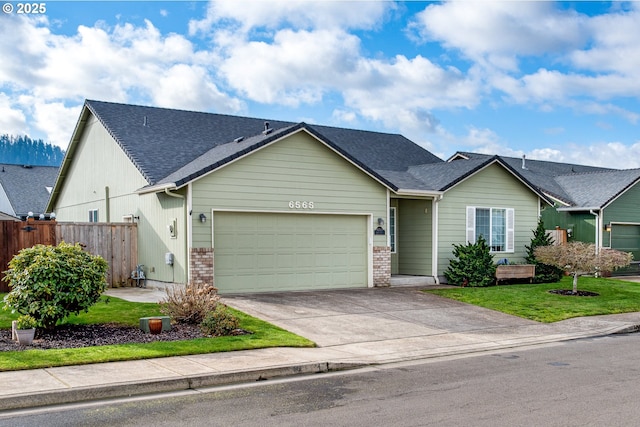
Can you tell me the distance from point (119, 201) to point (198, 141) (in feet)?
10.8

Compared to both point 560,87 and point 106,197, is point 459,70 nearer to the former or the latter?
point 560,87

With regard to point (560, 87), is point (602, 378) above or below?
below

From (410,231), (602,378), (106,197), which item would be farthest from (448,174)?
(602,378)

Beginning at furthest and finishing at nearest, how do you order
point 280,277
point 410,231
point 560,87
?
point 560,87 → point 410,231 → point 280,277

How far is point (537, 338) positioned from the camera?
12.9m

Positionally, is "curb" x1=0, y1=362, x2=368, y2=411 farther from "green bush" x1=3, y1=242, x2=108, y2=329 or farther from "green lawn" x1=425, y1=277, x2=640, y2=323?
"green lawn" x1=425, y1=277, x2=640, y2=323

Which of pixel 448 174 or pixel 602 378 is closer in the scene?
pixel 602 378

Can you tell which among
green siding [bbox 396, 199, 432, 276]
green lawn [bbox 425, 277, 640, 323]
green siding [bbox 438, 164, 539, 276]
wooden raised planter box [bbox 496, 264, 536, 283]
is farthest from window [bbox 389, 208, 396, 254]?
green lawn [bbox 425, 277, 640, 323]

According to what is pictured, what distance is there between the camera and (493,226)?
22.4m

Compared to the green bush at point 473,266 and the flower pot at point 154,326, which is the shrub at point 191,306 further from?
the green bush at point 473,266

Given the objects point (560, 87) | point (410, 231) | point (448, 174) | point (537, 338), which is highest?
point (560, 87)

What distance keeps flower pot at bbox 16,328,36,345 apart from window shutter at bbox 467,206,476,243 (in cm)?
1491

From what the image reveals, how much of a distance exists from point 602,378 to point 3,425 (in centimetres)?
755

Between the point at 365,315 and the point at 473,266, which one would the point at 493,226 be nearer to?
the point at 473,266
